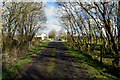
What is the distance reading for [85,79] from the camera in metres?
5.93

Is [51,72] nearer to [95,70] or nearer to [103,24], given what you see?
[95,70]

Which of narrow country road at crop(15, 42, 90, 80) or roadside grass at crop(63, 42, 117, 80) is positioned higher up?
narrow country road at crop(15, 42, 90, 80)

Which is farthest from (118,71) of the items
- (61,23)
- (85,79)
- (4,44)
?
(61,23)

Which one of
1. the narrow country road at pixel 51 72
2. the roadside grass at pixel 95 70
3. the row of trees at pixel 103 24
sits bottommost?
the roadside grass at pixel 95 70

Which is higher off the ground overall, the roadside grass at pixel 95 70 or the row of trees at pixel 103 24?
the row of trees at pixel 103 24

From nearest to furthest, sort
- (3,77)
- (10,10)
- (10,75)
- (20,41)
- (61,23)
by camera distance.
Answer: (3,77) < (10,75) < (10,10) < (20,41) < (61,23)

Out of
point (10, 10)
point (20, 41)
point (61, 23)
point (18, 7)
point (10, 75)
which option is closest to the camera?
point (10, 75)

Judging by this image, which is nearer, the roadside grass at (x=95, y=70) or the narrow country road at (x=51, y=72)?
the narrow country road at (x=51, y=72)

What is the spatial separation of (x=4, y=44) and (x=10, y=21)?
2.60 meters

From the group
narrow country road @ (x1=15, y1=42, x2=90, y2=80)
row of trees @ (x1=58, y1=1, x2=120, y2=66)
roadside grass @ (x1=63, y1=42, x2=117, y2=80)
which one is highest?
row of trees @ (x1=58, y1=1, x2=120, y2=66)

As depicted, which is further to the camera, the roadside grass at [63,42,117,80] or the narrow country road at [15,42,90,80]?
the roadside grass at [63,42,117,80]

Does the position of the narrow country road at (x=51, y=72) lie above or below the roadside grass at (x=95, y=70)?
above

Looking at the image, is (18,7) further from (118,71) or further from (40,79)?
(118,71)

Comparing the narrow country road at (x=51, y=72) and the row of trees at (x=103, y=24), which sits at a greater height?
the row of trees at (x=103, y=24)
